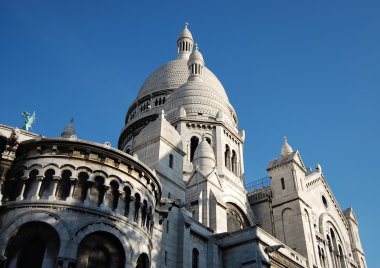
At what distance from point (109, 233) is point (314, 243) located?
22937 mm

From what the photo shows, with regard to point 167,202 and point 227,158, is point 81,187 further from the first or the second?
point 227,158

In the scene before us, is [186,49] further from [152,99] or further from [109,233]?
[109,233]

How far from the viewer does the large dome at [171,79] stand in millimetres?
58125

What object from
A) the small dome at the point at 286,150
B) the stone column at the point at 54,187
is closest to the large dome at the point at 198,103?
the small dome at the point at 286,150

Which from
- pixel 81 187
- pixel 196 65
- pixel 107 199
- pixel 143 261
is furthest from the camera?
pixel 196 65

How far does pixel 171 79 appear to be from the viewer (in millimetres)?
59906

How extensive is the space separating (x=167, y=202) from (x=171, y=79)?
1398 inches

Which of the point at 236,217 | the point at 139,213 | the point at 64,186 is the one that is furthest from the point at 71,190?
the point at 236,217

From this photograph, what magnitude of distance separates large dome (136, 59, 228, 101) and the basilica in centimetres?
222

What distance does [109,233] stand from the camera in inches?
819

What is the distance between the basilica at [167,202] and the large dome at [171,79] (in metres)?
2.22

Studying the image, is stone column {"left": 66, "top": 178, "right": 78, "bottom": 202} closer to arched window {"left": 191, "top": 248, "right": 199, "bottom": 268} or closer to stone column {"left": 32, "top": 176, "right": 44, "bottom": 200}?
stone column {"left": 32, "top": 176, "right": 44, "bottom": 200}

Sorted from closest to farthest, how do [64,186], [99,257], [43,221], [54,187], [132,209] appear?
[43,221], [99,257], [54,187], [64,186], [132,209]

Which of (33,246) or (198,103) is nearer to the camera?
(33,246)
